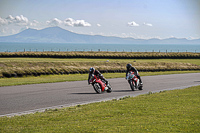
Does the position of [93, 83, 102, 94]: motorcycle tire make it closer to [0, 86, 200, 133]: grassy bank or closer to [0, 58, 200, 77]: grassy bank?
[0, 86, 200, 133]: grassy bank

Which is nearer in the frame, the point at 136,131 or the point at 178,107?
the point at 136,131

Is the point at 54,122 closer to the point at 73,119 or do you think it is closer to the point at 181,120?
the point at 73,119

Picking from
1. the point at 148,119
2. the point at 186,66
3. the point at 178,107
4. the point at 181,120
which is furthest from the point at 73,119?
the point at 186,66

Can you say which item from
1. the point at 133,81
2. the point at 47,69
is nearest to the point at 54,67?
the point at 47,69

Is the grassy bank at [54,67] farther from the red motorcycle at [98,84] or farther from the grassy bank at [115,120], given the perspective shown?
the grassy bank at [115,120]

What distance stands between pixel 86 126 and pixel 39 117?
2388 mm

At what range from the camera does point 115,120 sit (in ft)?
32.6

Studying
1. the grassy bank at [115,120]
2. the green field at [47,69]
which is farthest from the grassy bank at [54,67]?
the grassy bank at [115,120]

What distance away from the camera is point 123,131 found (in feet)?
27.3

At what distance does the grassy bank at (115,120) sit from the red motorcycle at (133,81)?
752 cm

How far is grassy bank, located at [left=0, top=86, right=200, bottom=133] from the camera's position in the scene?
868 centimetres

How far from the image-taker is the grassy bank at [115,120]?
28.5 ft

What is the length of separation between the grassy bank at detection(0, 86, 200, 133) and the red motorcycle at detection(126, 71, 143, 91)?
7.52 metres

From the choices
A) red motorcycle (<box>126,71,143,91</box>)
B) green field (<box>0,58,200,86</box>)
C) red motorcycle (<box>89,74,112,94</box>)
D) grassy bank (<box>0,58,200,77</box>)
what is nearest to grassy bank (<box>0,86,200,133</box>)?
red motorcycle (<box>89,74,112,94</box>)
